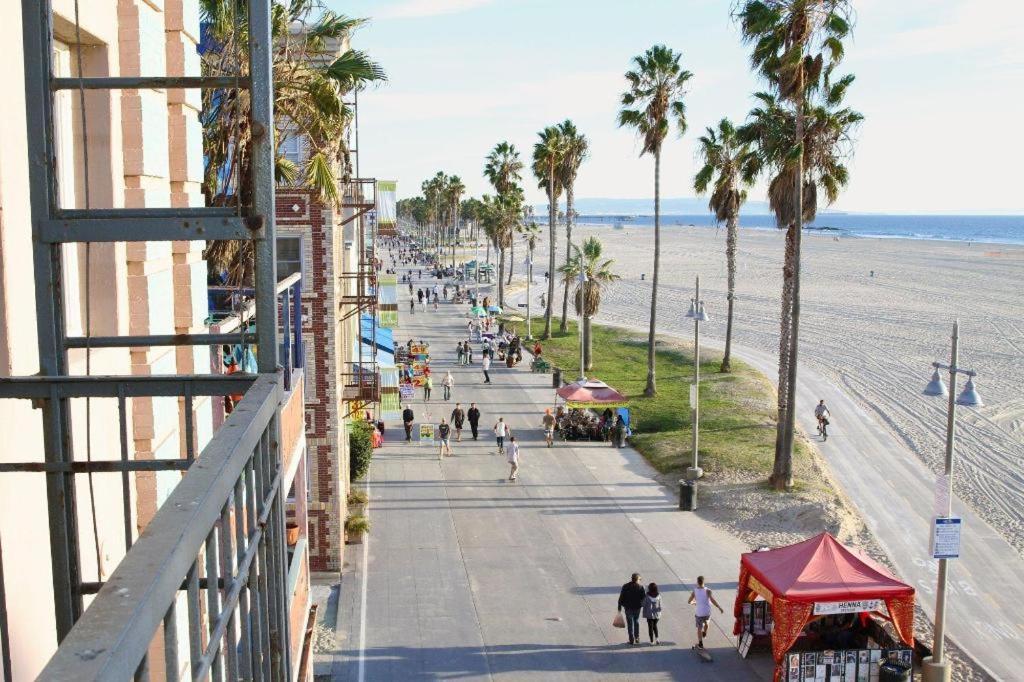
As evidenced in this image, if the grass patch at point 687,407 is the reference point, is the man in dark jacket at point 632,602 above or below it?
above

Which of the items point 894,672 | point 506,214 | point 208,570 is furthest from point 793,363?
point 506,214

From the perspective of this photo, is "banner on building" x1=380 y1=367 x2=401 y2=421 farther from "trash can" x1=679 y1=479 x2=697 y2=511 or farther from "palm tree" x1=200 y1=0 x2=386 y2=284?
"palm tree" x1=200 y1=0 x2=386 y2=284

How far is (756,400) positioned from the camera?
127ft

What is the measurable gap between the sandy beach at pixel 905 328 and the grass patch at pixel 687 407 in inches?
149

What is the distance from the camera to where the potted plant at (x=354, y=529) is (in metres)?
22.5

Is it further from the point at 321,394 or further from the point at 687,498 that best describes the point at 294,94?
the point at 687,498

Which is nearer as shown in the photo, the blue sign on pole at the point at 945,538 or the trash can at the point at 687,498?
the blue sign on pole at the point at 945,538

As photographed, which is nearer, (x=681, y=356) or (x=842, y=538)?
(x=842, y=538)

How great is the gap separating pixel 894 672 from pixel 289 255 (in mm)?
13225

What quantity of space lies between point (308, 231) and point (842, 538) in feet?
44.8

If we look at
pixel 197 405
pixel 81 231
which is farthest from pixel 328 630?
pixel 81 231

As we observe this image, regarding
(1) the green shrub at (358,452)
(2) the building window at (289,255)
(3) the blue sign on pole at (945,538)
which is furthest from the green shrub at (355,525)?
(3) the blue sign on pole at (945,538)

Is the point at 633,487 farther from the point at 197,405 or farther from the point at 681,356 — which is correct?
the point at 681,356

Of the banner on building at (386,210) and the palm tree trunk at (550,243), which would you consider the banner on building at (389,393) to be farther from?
the palm tree trunk at (550,243)
